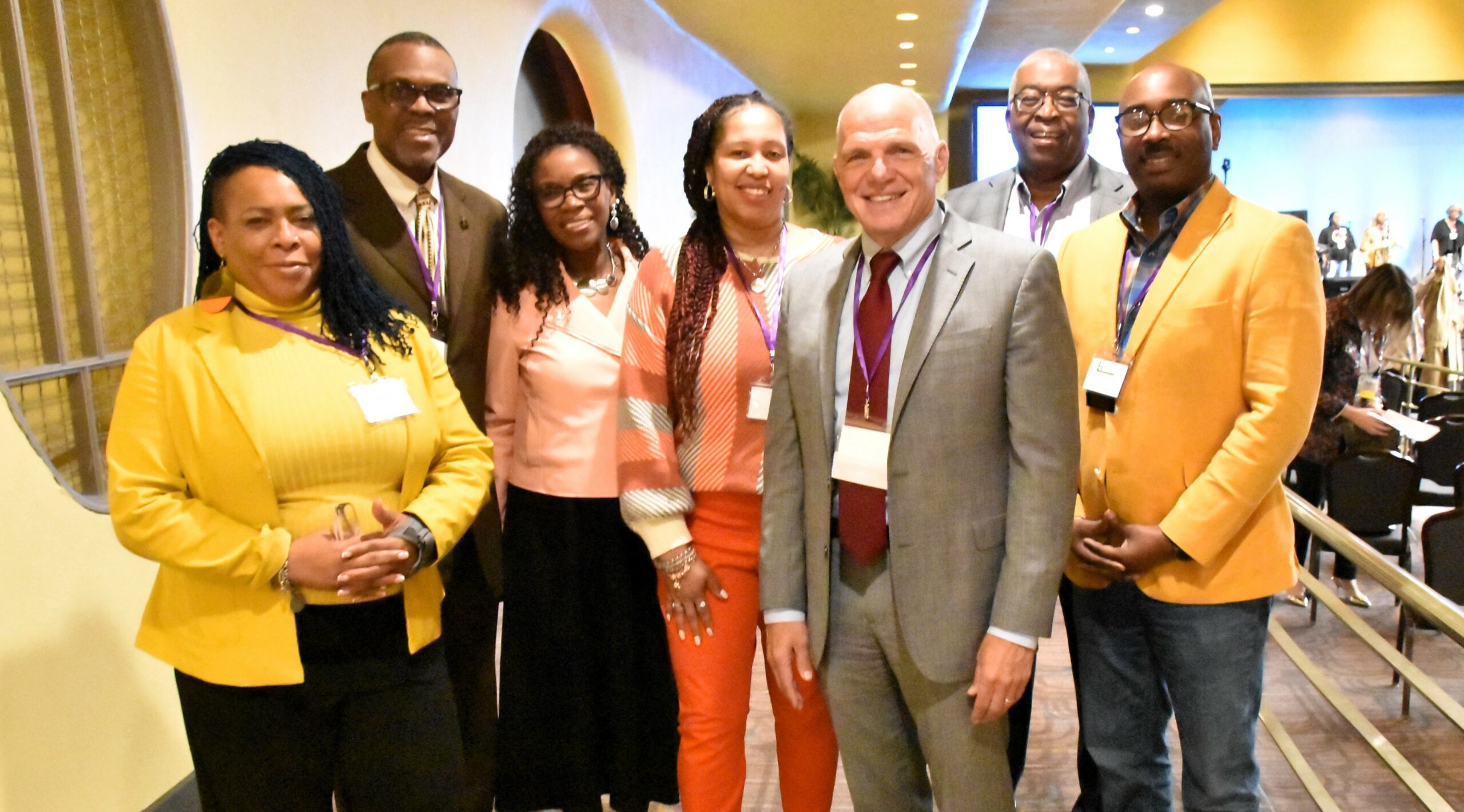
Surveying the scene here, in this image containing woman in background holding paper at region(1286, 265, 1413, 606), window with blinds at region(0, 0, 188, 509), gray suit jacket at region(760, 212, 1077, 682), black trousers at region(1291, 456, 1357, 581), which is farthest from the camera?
black trousers at region(1291, 456, 1357, 581)

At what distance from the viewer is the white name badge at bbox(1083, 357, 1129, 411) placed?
178cm

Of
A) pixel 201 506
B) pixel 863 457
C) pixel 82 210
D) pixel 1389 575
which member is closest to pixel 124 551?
pixel 82 210

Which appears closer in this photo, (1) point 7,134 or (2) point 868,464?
(2) point 868,464

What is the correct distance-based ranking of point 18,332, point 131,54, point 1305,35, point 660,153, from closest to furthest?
point 18,332
point 131,54
point 660,153
point 1305,35

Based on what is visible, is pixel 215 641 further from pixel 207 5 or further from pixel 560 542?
pixel 207 5

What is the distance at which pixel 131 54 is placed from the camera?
2.49 m

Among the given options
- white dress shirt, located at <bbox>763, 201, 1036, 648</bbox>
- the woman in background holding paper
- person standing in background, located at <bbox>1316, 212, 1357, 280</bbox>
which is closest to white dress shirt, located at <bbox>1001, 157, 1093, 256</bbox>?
white dress shirt, located at <bbox>763, 201, 1036, 648</bbox>

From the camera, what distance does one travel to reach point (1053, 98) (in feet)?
7.80

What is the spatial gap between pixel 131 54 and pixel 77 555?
4.18 feet

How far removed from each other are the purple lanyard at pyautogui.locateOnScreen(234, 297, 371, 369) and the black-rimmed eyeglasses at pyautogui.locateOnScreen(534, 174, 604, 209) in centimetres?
65

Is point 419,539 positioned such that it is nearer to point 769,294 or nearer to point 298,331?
point 298,331

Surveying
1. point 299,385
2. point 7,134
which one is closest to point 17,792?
point 299,385

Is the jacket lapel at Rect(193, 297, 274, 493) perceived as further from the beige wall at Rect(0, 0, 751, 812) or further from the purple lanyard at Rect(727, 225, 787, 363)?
the purple lanyard at Rect(727, 225, 787, 363)

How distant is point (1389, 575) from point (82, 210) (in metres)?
2.92
